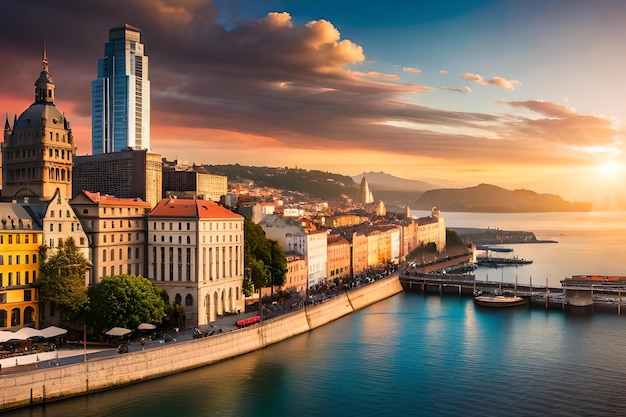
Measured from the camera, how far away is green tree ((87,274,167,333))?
187ft

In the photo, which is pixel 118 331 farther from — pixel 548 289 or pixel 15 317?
pixel 548 289

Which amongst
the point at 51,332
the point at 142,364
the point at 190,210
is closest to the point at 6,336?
the point at 51,332

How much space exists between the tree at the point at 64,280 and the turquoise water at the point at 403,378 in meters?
11.2

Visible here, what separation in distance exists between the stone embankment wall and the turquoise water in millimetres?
828

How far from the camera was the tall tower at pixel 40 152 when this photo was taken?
73812 mm

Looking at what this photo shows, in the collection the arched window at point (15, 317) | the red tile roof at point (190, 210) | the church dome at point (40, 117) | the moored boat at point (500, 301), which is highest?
the church dome at point (40, 117)

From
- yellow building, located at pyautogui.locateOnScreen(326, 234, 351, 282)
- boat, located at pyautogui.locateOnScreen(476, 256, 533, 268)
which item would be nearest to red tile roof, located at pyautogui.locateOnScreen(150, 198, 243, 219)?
yellow building, located at pyautogui.locateOnScreen(326, 234, 351, 282)

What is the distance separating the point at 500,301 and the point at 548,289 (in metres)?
7.87

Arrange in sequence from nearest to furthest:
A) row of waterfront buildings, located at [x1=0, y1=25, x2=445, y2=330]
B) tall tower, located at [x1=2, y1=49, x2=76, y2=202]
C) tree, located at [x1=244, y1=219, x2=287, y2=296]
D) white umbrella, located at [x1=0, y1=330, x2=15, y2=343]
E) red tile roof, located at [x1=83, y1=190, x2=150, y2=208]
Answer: white umbrella, located at [x1=0, y1=330, x2=15, y2=343], row of waterfront buildings, located at [x1=0, y1=25, x2=445, y2=330], red tile roof, located at [x1=83, y1=190, x2=150, y2=208], tall tower, located at [x1=2, y1=49, x2=76, y2=202], tree, located at [x1=244, y1=219, x2=287, y2=296]

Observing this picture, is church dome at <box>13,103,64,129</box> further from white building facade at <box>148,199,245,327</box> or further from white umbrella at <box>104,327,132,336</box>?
white umbrella at <box>104,327,132,336</box>

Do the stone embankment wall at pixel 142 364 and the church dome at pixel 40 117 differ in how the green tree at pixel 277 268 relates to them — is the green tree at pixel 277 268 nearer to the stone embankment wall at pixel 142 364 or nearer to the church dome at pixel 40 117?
the stone embankment wall at pixel 142 364

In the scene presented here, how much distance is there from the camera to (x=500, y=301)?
95188mm

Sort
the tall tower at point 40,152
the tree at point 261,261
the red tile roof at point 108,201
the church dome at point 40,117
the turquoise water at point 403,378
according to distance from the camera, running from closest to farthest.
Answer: the turquoise water at point 403,378, the red tile roof at point 108,201, the tall tower at point 40,152, the church dome at point 40,117, the tree at point 261,261

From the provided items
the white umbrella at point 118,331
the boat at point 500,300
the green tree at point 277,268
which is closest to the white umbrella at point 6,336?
the white umbrella at point 118,331
